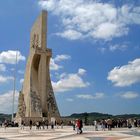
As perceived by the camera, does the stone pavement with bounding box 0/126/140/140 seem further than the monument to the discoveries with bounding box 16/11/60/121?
No

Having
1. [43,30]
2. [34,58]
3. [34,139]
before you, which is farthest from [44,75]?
[34,139]

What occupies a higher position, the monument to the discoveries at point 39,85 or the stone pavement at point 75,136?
the monument to the discoveries at point 39,85

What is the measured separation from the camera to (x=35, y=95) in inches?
2391

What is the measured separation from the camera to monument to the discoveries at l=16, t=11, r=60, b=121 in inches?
2371

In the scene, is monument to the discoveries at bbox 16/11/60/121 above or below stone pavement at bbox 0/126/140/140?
above

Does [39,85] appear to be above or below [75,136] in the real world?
above

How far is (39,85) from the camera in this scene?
6197cm

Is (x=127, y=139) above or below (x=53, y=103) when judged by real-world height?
below

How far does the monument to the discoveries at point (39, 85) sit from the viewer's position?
60.2 meters

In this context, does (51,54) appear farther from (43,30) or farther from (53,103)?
(53,103)

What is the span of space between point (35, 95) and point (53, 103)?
349 centimetres

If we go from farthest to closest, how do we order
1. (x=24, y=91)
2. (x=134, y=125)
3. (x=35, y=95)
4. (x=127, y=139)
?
(x=24, y=91) → (x=35, y=95) → (x=134, y=125) → (x=127, y=139)

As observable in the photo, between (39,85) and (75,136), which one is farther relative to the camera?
(39,85)

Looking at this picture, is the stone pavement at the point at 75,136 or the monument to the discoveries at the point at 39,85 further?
the monument to the discoveries at the point at 39,85
